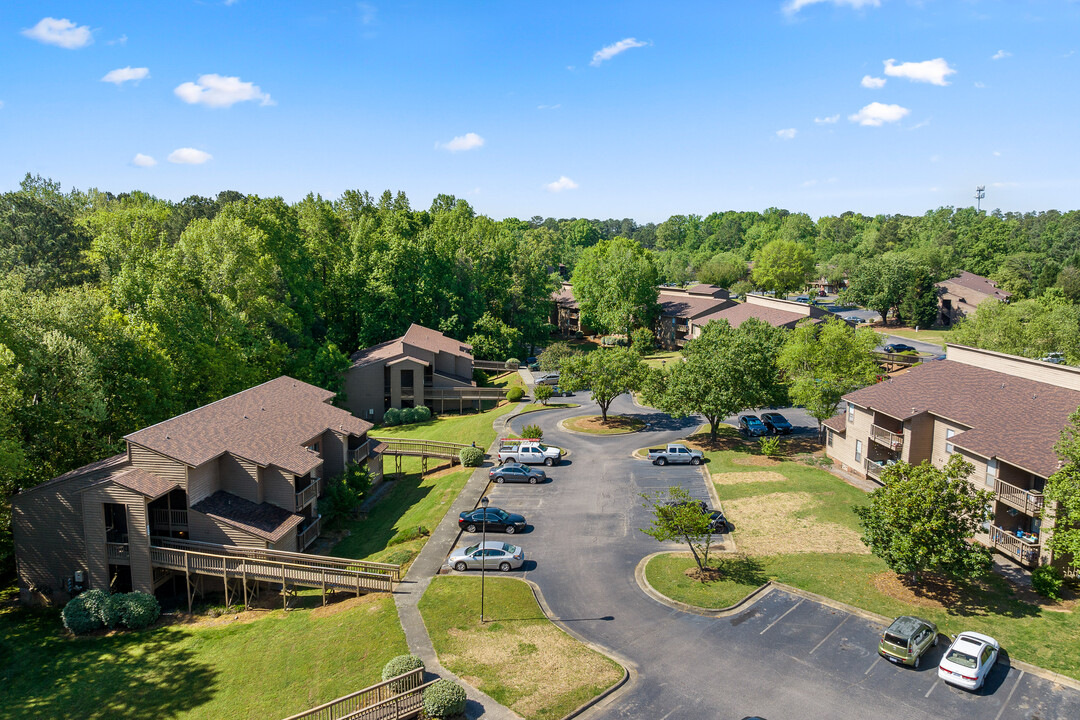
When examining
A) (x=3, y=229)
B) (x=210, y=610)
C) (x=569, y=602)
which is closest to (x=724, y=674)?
(x=569, y=602)

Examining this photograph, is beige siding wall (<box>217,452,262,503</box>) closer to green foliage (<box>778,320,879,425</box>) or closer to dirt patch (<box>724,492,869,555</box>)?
dirt patch (<box>724,492,869,555</box>)

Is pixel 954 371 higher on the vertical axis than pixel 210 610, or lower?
higher

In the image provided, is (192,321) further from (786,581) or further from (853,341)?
(853,341)

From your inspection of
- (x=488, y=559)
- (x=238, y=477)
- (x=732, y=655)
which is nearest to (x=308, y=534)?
(x=238, y=477)

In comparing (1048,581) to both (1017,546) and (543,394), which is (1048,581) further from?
(543,394)

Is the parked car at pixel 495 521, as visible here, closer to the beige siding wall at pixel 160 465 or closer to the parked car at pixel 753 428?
the beige siding wall at pixel 160 465

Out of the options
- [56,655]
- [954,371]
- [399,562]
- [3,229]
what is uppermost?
[3,229]

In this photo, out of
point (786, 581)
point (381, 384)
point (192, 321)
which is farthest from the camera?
point (381, 384)
